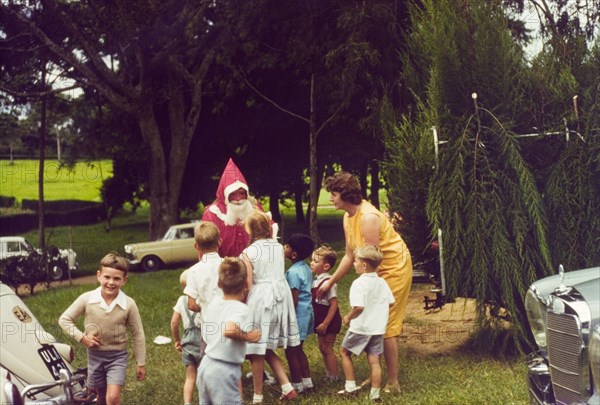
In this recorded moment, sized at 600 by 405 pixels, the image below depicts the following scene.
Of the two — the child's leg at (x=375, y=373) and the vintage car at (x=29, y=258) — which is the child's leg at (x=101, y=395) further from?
the vintage car at (x=29, y=258)

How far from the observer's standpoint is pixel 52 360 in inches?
236

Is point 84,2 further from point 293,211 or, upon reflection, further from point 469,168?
point 293,211

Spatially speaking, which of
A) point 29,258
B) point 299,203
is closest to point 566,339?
point 29,258

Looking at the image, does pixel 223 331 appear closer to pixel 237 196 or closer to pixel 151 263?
pixel 237 196

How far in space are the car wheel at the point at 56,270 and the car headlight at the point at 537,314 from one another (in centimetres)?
1893

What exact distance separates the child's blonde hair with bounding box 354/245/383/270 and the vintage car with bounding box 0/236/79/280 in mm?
16892

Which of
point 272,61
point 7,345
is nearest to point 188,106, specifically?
point 272,61

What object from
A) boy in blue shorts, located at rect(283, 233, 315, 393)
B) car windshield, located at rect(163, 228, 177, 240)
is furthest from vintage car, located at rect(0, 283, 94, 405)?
car windshield, located at rect(163, 228, 177, 240)

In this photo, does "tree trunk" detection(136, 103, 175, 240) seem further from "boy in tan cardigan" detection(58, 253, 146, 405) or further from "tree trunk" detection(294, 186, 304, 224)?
"boy in tan cardigan" detection(58, 253, 146, 405)

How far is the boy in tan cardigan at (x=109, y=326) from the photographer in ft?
20.5

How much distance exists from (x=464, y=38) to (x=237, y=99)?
74.8ft

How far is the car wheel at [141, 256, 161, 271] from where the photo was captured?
2903 centimetres

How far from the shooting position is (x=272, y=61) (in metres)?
27.1

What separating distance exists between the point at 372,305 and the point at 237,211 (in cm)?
152
